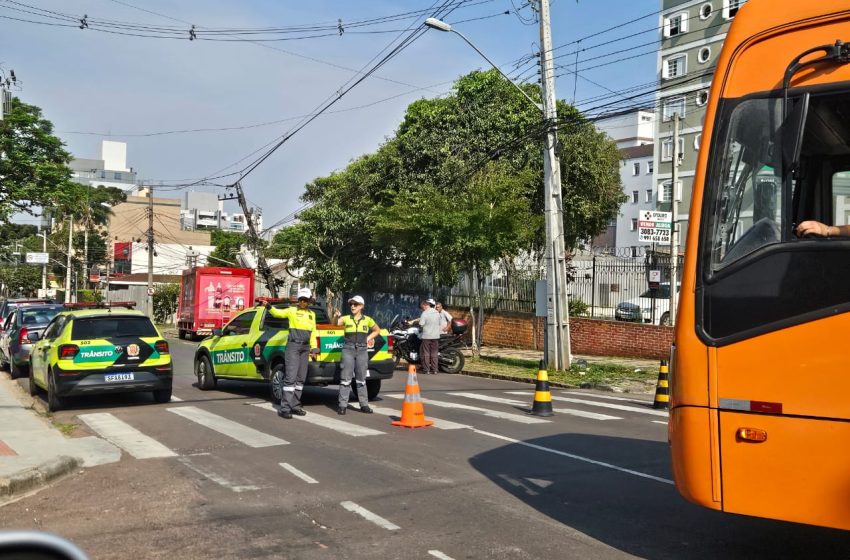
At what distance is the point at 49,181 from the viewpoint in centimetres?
2975

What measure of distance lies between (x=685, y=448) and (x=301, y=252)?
3190 centimetres

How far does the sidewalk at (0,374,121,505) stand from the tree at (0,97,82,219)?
18.7m

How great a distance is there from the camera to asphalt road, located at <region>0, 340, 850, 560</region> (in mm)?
6039

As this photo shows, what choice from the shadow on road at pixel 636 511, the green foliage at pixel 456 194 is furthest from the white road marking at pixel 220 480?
the green foliage at pixel 456 194

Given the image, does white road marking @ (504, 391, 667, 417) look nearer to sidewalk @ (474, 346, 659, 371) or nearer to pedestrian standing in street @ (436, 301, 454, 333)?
pedestrian standing in street @ (436, 301, 454, 333)

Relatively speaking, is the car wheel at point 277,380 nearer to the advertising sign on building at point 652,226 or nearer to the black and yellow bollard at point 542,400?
the black and yellow bollard at point 542,400

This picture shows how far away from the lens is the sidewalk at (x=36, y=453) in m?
7.94

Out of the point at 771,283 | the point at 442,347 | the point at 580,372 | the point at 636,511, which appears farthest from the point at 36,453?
the point at 580,372

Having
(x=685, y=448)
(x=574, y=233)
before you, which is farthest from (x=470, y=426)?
(x=574, y=233)

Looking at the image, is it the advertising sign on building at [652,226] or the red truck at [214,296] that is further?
the red truck at [214,296]

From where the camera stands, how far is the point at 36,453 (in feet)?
30.0

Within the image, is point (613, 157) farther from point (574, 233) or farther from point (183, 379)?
point (183, 379)

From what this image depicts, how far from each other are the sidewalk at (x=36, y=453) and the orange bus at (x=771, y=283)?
6.16m

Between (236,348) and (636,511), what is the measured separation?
964 cm
